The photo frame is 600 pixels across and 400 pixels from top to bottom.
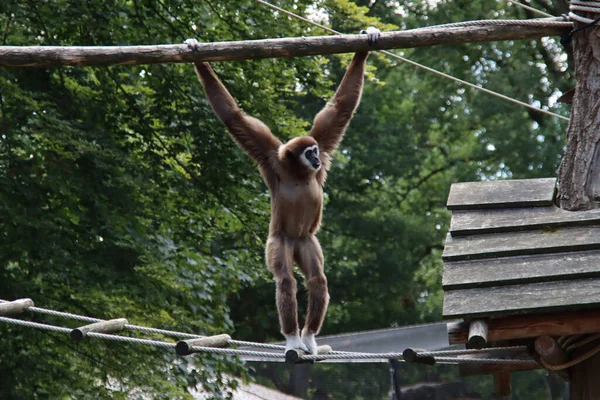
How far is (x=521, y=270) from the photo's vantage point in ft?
17.6

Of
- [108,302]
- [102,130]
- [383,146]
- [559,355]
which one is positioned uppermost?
[383,146]

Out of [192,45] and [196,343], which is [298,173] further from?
[196,343]

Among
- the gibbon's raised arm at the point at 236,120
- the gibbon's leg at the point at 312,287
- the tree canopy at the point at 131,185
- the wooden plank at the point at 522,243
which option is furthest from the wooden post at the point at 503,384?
the tree canopy at the point at 131,185

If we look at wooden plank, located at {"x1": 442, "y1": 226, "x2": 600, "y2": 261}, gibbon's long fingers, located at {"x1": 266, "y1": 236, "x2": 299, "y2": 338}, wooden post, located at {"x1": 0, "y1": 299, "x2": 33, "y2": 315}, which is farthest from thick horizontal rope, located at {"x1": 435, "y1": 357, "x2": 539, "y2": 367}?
wooden post, located at {"x1": 0, "y1": 299, "x2": 33, "y2": 315}

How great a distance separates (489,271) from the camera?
5391 millimetres

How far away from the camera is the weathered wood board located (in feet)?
17.2

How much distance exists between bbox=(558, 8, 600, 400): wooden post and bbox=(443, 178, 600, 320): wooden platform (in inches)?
4.8

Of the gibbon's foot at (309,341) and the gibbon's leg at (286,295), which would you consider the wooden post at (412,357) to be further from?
the gibbon's foot at (309,341)

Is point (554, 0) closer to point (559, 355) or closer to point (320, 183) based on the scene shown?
point (320, 183)

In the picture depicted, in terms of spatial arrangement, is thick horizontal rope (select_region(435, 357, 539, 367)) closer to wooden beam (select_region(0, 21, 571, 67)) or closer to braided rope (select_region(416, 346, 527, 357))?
braided rope (select_region(416, 346, 527, 357))

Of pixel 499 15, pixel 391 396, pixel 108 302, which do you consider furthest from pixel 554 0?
pixel 108 302

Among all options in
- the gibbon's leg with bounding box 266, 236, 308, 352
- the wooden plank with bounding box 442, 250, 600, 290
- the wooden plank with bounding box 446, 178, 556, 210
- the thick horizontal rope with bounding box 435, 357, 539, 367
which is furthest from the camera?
the gibbon's leg with bounding box 266, 236, 308, 352

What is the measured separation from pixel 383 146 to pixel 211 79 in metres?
15.7

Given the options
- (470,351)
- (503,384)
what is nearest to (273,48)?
(470,351)
